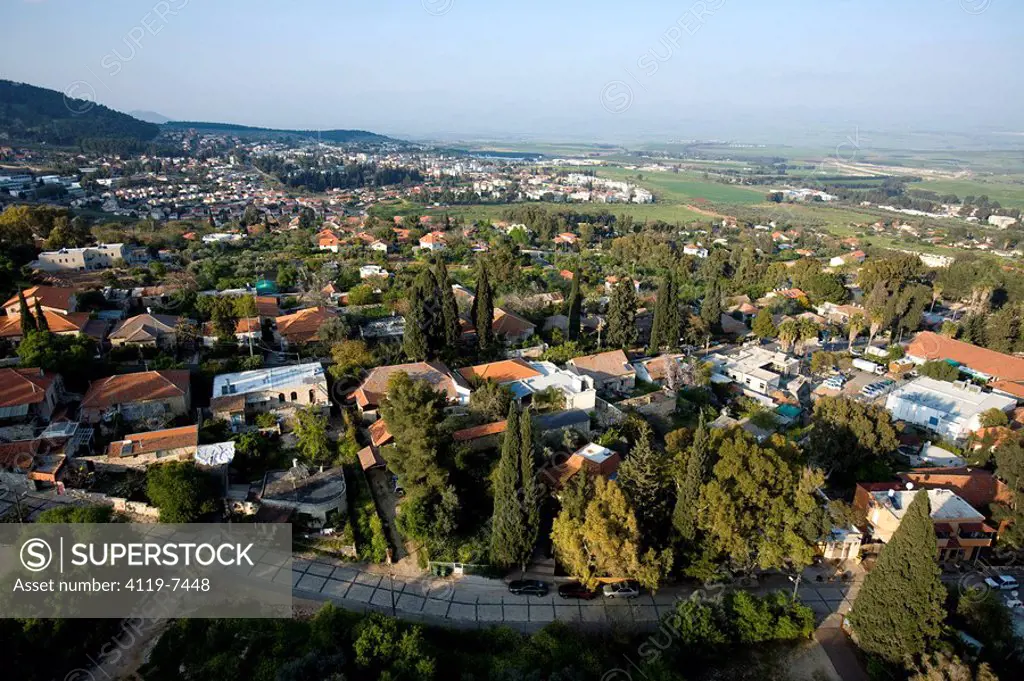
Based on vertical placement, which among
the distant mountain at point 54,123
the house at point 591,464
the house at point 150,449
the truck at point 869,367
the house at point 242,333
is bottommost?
the truck at point 869,367

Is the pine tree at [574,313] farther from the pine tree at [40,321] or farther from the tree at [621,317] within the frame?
the pine tree at [40,321]

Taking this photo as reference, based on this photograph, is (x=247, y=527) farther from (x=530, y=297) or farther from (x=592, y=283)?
(x=592, y=283)

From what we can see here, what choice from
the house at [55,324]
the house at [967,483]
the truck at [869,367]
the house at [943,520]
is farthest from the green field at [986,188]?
the house at [55,324]

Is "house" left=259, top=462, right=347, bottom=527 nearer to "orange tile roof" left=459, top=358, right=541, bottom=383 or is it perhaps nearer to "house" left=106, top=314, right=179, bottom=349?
"orange tile roof" left=459, top=358, right=541, bottom=383

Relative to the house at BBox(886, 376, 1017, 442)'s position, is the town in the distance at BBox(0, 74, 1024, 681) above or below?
above

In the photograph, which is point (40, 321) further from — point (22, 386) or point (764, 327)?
point (764, 327)

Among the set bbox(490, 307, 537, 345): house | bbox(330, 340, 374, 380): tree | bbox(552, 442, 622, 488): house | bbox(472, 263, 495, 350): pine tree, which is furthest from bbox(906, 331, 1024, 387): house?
bbox(330, 340, 374, 380): tree
